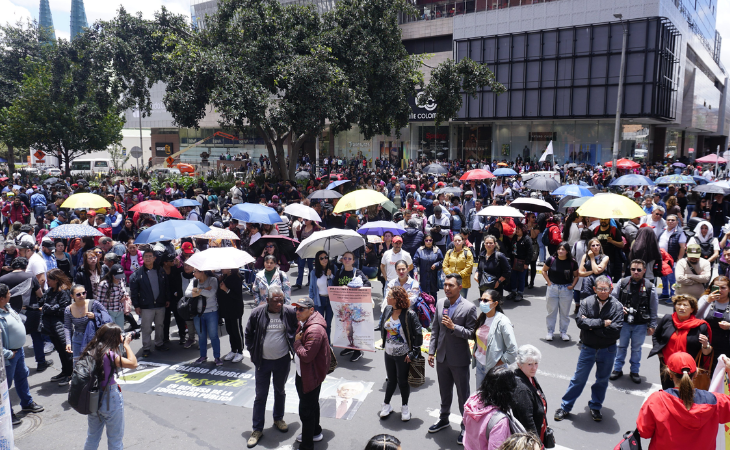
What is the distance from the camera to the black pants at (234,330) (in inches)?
301

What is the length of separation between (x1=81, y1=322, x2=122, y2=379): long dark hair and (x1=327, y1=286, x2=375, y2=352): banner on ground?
3201mm

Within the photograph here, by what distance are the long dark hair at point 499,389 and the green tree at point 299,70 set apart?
53.0ft

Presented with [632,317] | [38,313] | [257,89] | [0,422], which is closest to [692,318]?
[632,317]

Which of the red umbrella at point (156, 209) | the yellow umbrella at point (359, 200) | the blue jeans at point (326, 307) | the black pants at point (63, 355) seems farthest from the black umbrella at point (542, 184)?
the black pants at point (63, 355)

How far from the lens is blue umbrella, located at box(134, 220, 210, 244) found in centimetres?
919

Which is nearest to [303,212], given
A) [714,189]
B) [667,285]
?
[667,285]

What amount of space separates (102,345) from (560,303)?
6.60 meters

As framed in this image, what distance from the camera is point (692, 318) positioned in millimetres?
5711

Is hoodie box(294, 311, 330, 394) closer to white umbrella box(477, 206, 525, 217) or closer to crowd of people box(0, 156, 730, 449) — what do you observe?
crowd of people box(0, 156, 730, 449)

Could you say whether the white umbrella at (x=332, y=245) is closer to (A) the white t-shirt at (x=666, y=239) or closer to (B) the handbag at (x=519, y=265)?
(B) the handbag at (x=519, y=265)

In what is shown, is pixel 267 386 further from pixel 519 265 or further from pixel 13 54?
pixel 13 54

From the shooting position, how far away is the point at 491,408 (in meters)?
3.72

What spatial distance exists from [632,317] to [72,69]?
98.2 feet

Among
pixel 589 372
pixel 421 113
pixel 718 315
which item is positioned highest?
pixel 421 113
